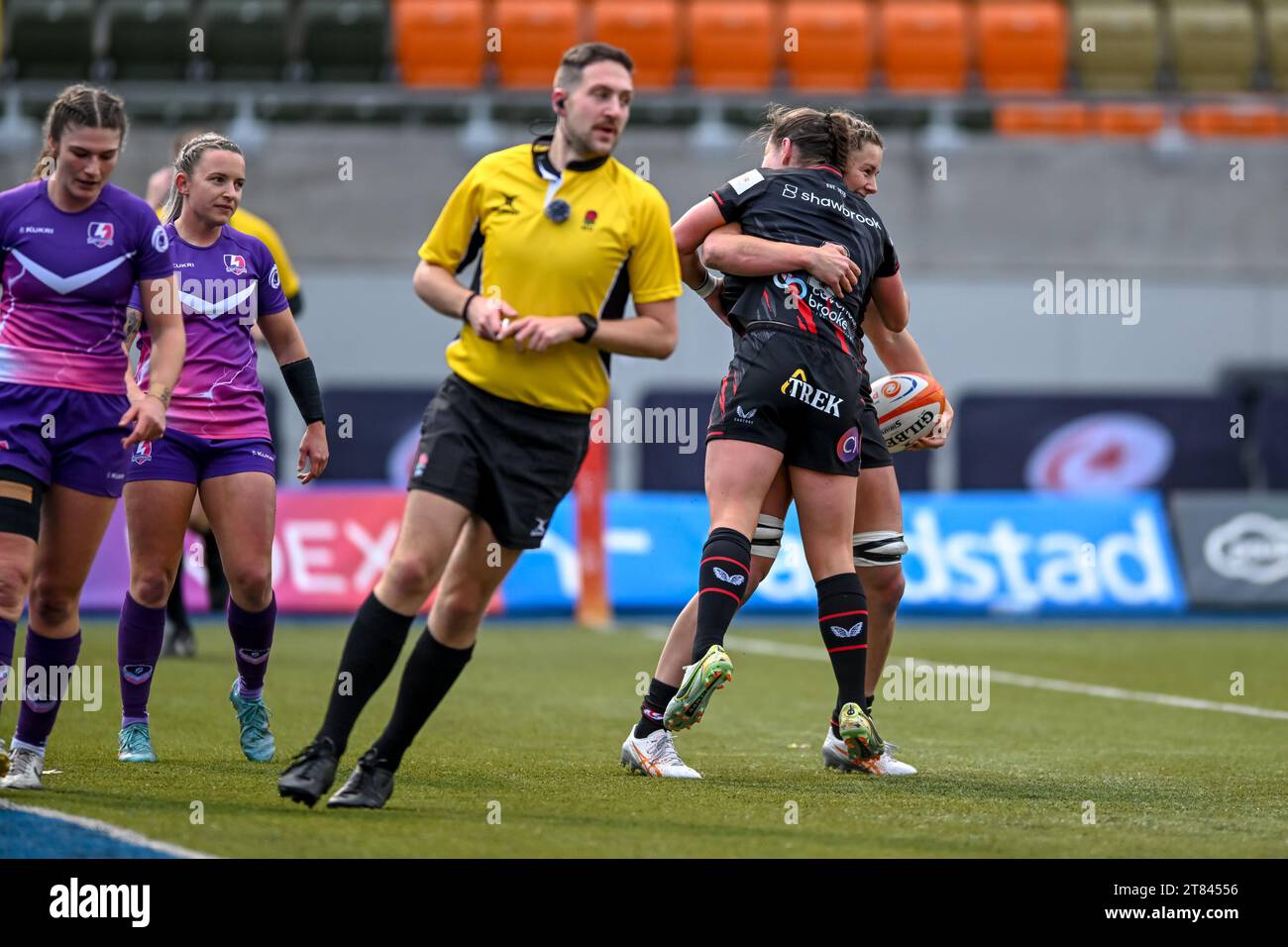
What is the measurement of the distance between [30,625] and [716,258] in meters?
2.71

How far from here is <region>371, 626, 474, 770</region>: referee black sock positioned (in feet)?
17.3

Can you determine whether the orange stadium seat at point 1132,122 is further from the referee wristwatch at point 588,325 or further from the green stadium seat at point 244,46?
the referee wristwatch at point 588,325

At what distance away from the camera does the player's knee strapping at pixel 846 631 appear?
249 inches

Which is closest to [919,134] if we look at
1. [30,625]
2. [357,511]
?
[357,511]

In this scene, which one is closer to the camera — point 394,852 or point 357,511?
point 394,852

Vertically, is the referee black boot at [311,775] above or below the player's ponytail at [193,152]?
below

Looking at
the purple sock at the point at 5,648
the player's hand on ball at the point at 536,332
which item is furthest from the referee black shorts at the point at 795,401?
the purple sock at the point at 5,648

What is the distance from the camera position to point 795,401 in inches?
246

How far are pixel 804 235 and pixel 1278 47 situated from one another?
55.8 feet

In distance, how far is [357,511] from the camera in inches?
567

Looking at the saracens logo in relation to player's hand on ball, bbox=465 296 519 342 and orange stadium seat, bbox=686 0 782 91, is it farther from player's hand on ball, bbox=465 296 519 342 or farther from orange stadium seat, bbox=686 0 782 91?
orange stadium seat, bbox=686 0 782 91

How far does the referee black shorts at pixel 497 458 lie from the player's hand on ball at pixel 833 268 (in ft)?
4.56
